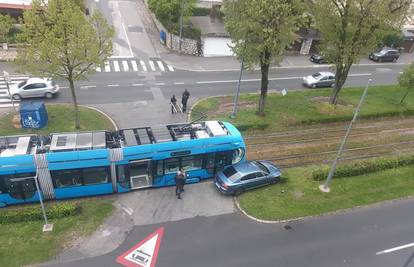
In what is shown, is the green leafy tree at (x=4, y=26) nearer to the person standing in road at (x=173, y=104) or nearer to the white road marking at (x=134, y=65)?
the white road marking at (x=134, y=65)

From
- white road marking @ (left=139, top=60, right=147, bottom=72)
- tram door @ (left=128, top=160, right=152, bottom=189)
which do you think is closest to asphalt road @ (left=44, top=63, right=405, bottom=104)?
white road marking @ (left=139, top=60, right=147, bottom=72)

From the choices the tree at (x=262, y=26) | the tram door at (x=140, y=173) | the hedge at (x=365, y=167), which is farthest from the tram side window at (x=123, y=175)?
the tree at (x=262, y=26)

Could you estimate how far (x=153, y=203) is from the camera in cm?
2128

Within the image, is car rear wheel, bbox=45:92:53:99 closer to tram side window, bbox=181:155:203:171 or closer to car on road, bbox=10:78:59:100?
car on road, bbox=10:78:59:100

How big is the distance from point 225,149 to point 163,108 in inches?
446

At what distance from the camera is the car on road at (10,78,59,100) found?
3138 cm

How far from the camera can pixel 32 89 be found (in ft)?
103

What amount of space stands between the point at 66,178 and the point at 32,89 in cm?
1524

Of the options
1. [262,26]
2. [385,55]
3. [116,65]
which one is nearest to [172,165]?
[262,26]

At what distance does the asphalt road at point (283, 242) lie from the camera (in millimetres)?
17953

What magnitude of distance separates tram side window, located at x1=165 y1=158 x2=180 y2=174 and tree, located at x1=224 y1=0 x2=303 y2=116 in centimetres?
1045

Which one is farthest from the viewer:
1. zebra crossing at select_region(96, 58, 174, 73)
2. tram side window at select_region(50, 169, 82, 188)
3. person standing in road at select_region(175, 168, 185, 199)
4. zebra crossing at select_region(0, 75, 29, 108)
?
zebra crossing at select_region(96, 58, 174, 73)

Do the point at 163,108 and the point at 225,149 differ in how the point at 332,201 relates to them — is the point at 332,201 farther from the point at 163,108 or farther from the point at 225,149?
the point at 163,108

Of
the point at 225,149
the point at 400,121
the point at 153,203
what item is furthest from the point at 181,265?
the point at 400,121
